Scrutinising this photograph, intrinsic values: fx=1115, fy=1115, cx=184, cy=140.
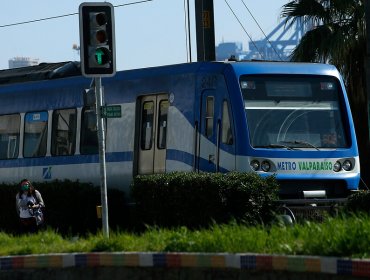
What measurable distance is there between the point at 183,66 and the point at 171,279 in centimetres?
1008

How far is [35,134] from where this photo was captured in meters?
25.4

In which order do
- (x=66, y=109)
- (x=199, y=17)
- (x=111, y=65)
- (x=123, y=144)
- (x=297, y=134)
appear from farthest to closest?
(x=199, y=17) → (x=66, y=109) → (x=123, y=144) → (x=297, y=134) → (x=111, y=65)

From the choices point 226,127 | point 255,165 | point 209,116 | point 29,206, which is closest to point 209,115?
point 209,116

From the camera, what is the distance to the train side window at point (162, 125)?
21531 mm

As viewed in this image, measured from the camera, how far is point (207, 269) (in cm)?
1113

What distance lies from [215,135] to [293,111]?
1533 mm

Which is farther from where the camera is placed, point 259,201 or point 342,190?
point 342,190

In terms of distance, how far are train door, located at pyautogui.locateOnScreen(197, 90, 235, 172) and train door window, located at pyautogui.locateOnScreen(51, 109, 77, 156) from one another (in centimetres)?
454

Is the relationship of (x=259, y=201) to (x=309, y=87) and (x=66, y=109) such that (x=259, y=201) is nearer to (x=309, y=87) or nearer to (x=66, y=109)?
(x=309, y=87)

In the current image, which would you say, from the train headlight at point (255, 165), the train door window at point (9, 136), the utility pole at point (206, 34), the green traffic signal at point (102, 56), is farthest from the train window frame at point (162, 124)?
the green traffic signal at point (102, 56)

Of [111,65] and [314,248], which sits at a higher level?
[111,65]

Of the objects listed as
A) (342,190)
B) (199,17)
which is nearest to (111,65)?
(342,190)

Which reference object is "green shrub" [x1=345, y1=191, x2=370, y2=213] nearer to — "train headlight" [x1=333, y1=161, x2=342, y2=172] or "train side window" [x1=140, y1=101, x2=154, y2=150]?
"train headlight" [x1=333, y1=161, x2=342, y2=172]

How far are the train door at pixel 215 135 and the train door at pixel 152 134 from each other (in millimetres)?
1361
